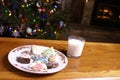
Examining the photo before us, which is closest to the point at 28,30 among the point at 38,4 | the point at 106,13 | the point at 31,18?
the point at 31,18

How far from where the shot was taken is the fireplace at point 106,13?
3.76 m

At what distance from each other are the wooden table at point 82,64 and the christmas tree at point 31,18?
1.09 m

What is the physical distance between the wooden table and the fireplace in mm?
2556

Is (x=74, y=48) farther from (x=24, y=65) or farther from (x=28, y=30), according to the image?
(x=28, y=30)

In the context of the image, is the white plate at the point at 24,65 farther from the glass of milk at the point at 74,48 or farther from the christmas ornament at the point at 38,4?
the christmas ornament at the point at 38,4

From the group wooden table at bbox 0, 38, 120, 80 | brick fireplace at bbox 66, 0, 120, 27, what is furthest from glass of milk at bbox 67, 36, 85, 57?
brick fireplace at bbox 66, 0, 120, 27

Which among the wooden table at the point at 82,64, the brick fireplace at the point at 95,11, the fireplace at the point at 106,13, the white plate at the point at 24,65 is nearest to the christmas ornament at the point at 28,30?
the wooden table at the point at 82,64

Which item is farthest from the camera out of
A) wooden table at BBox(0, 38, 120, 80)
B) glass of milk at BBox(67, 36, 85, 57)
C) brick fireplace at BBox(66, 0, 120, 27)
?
brick fireplace at BBox(66, 0, 120, 27)

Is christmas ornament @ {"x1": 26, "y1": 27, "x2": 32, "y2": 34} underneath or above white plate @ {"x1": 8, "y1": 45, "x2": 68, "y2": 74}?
underneath

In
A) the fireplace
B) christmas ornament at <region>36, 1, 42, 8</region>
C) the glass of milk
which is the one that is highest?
christmas ornament at <region>36, 1, 42, 8</region>

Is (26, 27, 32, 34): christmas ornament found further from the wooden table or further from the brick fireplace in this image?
the brick fireplace

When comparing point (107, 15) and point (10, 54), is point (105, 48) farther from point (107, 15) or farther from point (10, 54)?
point (107, 15)

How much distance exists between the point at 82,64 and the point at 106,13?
3003mm

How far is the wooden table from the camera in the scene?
2.81 ft
